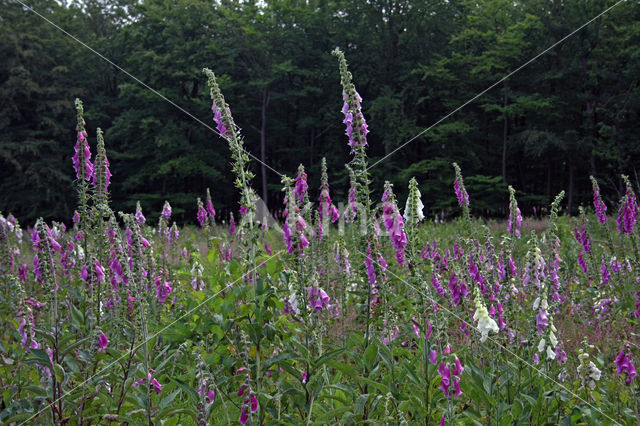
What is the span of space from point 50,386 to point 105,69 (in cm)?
4322

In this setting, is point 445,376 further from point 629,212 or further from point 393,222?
point 629,212

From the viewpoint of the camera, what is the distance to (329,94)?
3816cm

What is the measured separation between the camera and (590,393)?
10.9 ft

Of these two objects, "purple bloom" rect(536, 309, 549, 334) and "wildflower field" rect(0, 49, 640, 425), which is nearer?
Result: "wildflower field" rect(0, 49, 640, 425)

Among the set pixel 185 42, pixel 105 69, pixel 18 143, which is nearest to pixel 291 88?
pixel 185 42

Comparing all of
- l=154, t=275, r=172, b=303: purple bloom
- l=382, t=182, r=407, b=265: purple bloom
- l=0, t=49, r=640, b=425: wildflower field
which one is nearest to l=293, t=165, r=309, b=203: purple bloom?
l=0, t=49, r=640, b=425: wildflower field

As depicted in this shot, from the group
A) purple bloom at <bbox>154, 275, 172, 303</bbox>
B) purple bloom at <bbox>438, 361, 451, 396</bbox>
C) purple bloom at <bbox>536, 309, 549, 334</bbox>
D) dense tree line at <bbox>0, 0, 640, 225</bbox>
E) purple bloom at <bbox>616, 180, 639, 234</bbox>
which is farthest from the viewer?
dense tree line at <bbox>0, 0, 640, 225</bbox>

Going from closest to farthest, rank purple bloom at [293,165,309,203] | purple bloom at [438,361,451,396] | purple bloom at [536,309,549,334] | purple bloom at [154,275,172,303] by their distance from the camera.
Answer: purple bloom at [438,361,451,396]
purple bloom at [536,309,549,334]
purple bloom at [293,165,309,203]
purple bloom at [154,275,172,303]

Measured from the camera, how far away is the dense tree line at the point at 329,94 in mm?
30516

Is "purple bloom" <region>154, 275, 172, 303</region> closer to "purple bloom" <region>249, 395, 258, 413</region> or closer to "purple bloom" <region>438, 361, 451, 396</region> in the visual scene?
"purple bloom" <region>249, 395, 258, 413</region>

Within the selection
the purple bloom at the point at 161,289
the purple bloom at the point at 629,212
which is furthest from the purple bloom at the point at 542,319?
the purple bloom at the point at 629,212

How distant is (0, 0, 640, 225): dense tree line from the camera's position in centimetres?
3052

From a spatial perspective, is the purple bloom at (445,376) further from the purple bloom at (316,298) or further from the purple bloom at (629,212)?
the purple bloom at (629,212)

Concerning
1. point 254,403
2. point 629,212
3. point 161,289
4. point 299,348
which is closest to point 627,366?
point 299,348
